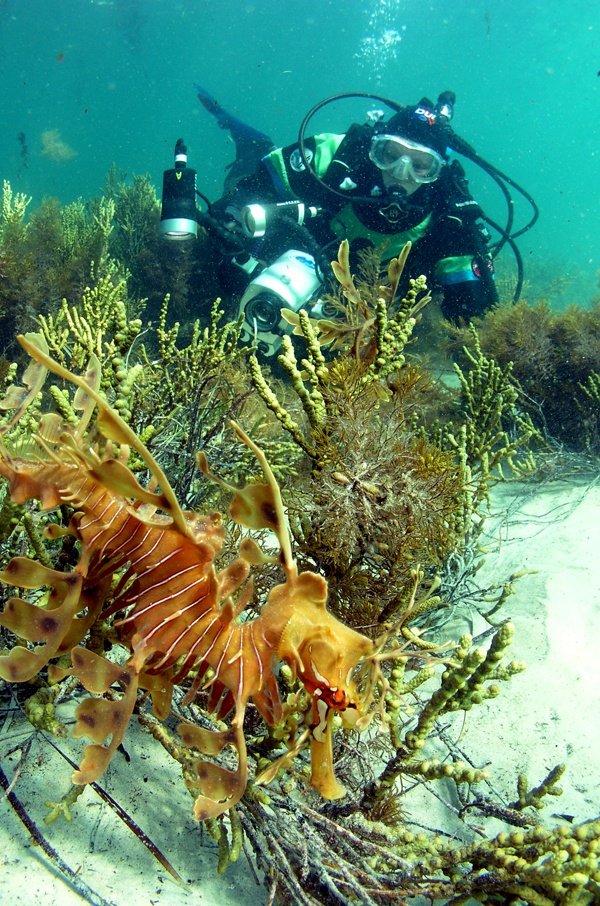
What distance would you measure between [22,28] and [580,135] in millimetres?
104443

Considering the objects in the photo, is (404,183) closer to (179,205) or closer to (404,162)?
(404,162)

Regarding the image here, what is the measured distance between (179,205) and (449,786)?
7.13 m

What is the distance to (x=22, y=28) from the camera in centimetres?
6009

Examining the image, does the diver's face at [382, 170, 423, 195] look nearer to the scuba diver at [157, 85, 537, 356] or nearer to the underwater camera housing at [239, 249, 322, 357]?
the scuba diver at [157, 85, 537, 356]

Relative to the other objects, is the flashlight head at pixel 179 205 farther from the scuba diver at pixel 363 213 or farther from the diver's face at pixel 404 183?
the diver's face at pixel 404 183

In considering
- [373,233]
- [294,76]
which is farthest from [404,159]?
[294,76]

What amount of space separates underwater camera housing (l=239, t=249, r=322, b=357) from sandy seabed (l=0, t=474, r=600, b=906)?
139 inches

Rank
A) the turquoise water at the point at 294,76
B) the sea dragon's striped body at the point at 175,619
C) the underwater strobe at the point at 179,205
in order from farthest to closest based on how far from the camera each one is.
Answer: the turquoise water at the point at 294,76 < the underwater strobe at the point at 179,205 < the sea dragon's striped body at the point at 175,619

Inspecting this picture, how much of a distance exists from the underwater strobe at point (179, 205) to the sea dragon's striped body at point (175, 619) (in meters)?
6.46

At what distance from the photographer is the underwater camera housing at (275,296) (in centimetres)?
555

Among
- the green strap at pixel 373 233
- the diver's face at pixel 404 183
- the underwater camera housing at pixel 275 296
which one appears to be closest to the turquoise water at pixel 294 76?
the diver's face at pixel 404 183

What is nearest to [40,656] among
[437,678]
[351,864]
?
[351,864]

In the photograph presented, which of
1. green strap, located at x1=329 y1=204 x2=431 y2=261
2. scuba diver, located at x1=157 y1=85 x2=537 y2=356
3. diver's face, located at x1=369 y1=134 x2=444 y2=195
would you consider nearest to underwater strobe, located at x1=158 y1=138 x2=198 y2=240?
scuba diver, located at x1=157 y1=85 x2=537 y2=356

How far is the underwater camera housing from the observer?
18.2 ft
